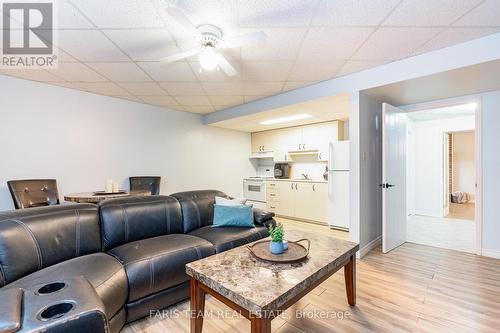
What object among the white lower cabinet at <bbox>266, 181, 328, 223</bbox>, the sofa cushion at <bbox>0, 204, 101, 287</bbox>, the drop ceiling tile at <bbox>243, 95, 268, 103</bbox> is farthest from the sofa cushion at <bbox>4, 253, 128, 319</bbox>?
the white lower cabinet at <bbox>266, 181, 328, 223</bbox>

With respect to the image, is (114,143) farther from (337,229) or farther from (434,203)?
(434,203)

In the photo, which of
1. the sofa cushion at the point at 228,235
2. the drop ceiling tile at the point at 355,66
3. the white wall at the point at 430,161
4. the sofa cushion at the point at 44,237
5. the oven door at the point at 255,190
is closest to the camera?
the sofa cushion at the point at 44,237

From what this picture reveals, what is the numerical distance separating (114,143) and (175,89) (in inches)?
58.8

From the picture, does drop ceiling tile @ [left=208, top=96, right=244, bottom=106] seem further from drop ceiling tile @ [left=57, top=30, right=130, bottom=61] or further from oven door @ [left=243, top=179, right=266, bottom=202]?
oven door @ [left=243, top=179, right=266, bottom=202]

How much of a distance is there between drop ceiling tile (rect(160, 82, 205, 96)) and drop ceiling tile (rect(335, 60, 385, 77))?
1.98m

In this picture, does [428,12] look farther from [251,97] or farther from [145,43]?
[251,97]

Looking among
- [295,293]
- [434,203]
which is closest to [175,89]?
[295,293]

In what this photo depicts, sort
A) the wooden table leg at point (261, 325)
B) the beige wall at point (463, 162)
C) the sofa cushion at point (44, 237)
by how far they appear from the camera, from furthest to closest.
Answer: the beige wall at point (463, 162), the sofa cushion at point (44, 237), the wooden table leg at point (261, 325)

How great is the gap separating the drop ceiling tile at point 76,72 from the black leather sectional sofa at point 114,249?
173cm

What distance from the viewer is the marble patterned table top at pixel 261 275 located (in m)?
1.20

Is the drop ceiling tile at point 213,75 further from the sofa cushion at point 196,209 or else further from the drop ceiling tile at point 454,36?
the drop ceiling tile at point 454,36

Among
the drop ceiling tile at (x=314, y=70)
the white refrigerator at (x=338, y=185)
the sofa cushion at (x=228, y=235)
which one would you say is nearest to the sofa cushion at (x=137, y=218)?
the sofa cushion at (x=228, y=235)

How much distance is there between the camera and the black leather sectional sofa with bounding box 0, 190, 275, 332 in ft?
5.15

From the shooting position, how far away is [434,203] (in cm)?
547
